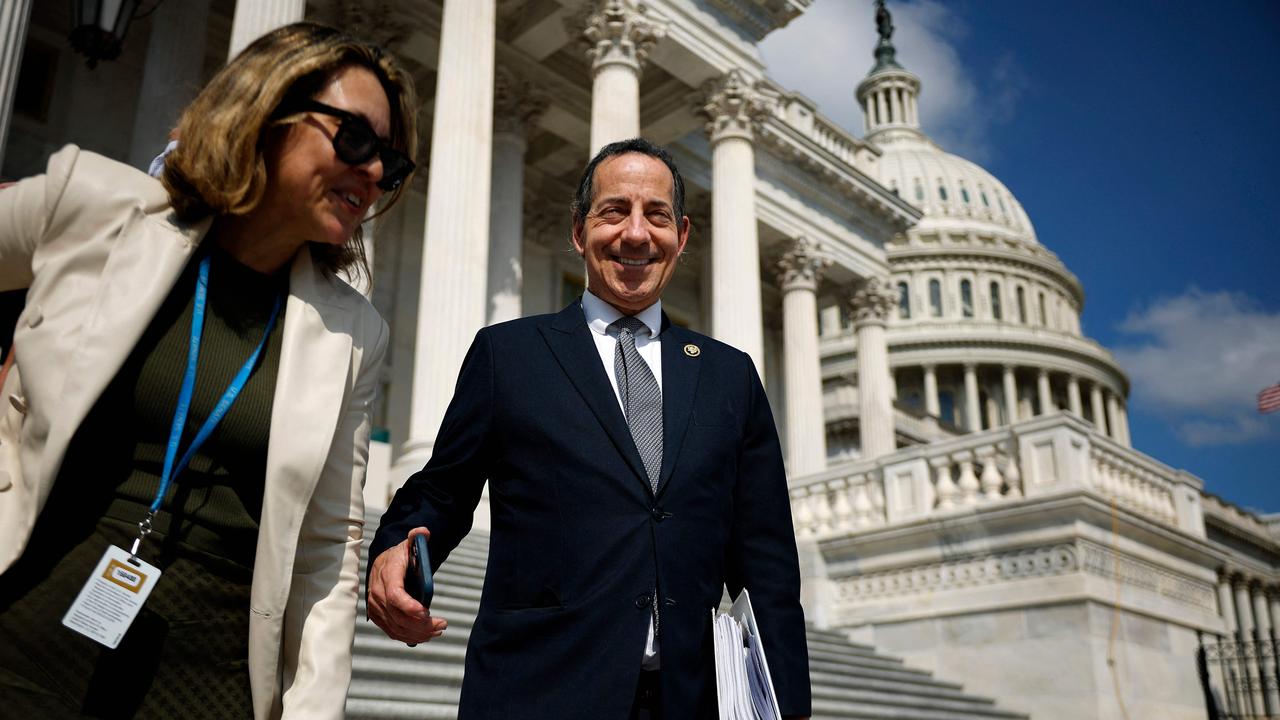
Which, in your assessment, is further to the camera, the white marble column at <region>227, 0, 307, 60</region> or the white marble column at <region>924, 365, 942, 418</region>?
the white marble column at <region>924, 365, 942, 418</region>

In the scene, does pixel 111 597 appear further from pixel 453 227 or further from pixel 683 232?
pixel 453 227

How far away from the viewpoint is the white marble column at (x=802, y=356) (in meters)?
23.8

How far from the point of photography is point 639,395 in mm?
2719

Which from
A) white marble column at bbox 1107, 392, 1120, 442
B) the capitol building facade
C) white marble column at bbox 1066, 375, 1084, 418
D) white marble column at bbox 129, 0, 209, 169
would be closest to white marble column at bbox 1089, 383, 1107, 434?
white marble column at bbox 1107, 392, 1120, 442

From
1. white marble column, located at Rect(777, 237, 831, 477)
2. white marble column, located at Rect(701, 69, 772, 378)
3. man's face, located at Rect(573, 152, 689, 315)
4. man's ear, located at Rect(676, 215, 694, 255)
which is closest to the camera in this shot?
man's face, located at Rect(573, 152, 689, 315)

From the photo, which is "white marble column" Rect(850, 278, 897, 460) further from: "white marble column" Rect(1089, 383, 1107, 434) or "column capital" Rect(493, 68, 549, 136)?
"white marble column" Rect(1089, 383, 1107, 434)

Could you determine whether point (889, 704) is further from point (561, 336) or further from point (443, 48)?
point (443, 48)

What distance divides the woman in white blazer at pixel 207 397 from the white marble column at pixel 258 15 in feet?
38.3

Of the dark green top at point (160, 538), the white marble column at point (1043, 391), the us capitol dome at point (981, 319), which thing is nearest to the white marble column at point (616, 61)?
the dark green top at point (160, 538)

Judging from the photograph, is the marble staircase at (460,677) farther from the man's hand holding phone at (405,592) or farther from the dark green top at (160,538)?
the dark green top at (160,538)

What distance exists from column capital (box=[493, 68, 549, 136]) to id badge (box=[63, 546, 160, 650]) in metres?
18.7

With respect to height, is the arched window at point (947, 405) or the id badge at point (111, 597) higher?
the arched window at point (947, 405)

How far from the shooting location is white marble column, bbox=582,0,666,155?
16781 mm

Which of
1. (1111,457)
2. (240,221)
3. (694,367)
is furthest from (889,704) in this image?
(240,221)
